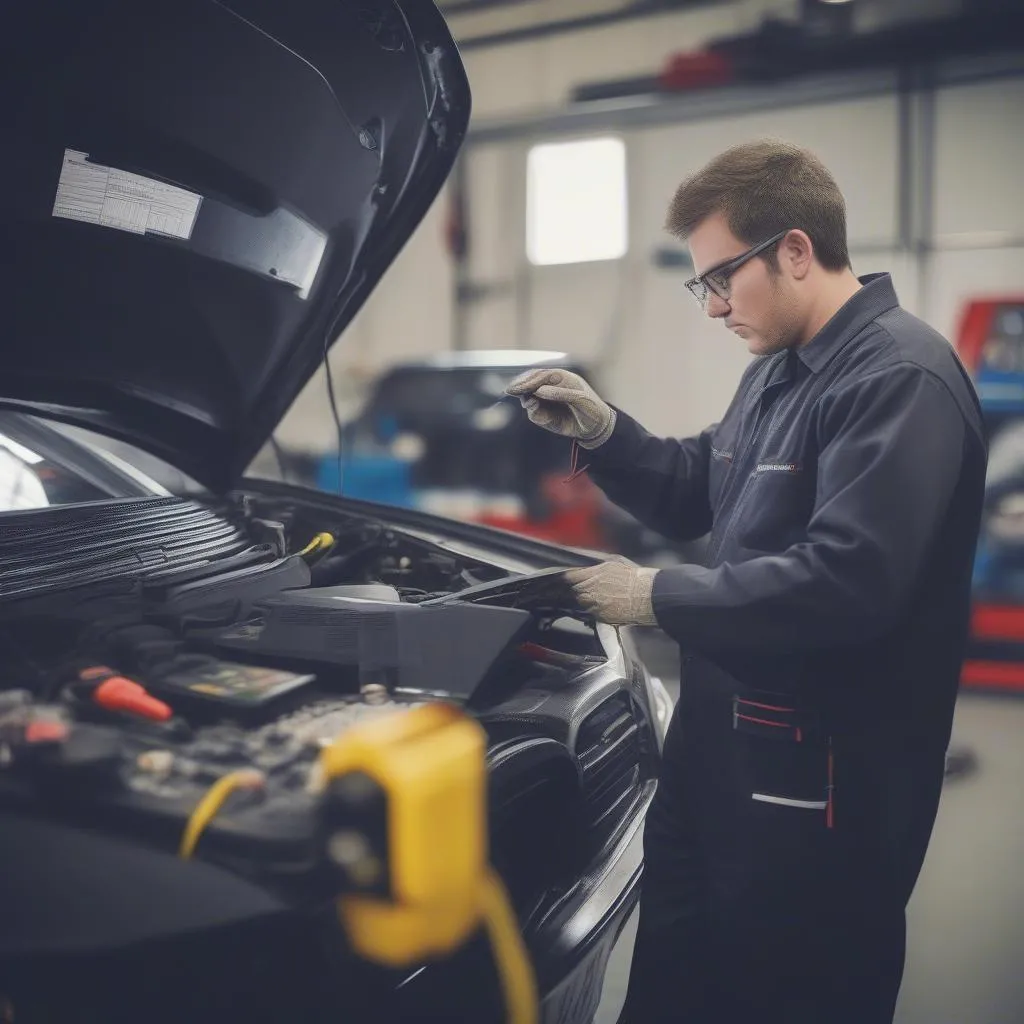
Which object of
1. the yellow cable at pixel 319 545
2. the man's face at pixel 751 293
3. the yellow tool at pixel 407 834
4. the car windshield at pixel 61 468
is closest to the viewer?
the yellow tool at pixel 407 834

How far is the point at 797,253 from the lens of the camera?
4.23 feet

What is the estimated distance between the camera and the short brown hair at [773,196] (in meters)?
1.28

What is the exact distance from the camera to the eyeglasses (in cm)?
129

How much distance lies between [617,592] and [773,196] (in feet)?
1.92

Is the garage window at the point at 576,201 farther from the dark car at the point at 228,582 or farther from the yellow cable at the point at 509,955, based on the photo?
the yellow cable at the point at 509,955

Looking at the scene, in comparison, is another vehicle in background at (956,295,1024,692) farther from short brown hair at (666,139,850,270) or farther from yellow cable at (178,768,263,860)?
yellow cable at (178,768,263,860)

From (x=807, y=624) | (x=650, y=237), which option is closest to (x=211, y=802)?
(x=807, y=624)

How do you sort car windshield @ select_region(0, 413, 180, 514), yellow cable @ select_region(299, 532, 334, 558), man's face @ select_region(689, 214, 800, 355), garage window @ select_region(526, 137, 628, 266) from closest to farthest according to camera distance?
man's face @ select_region(689, 214, 800, 355) → car windshield @ select_region(0, 413, 180, 514) → yellow cable @ select_region(299, 532, 334, 558) → garage window @ select_region(526, 137, 628, 266)

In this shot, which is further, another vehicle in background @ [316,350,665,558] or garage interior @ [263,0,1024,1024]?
another vehicle in background @ [316,350,665,558]

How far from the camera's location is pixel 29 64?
3.85 ft

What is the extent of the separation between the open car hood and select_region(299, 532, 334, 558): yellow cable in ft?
0.95

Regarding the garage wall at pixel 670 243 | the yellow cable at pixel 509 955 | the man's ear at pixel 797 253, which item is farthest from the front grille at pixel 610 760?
the garage wall at pixel 670 243

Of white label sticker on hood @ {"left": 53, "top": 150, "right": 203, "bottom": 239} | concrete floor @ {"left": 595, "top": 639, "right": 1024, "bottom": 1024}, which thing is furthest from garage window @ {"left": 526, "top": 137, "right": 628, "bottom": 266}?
white label sticker on hood @ {"left": 53, "top": 150, "right": 203, "bottom": 239}

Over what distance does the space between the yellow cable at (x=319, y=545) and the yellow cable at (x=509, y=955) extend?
0.94 meters
